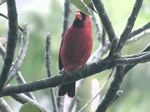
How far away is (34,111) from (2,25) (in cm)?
360

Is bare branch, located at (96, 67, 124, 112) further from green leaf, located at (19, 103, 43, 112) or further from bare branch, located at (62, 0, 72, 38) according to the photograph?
bare branch, located at (62, 0, 72, 38)

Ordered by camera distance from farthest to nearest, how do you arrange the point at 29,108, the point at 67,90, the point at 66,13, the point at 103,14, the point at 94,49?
the point at 94,49
the point at 66,13
the point at 67,90
the point at 103,14
the point at 29,108

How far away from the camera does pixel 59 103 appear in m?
2.11

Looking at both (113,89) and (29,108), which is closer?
(29,108)

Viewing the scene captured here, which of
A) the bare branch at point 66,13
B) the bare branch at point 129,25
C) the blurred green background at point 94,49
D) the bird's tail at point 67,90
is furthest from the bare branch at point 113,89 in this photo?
the blurred green background at point 94,49

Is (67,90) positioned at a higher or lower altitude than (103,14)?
lower

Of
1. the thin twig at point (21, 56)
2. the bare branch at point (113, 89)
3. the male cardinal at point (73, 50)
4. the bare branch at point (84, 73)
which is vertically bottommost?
the male cardinal at point (73, 50)

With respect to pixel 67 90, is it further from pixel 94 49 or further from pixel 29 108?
pixel 94 49

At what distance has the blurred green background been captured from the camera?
4191 millimetres

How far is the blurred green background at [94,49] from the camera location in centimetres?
419

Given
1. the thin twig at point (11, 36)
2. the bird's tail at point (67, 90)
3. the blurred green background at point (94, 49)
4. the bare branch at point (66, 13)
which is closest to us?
the thin twig at point (11, 36)

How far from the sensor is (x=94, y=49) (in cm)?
425

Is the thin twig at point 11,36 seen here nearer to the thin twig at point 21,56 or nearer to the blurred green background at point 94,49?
the thin twig at point 21,56

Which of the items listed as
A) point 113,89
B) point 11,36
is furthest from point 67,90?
point 11,36
